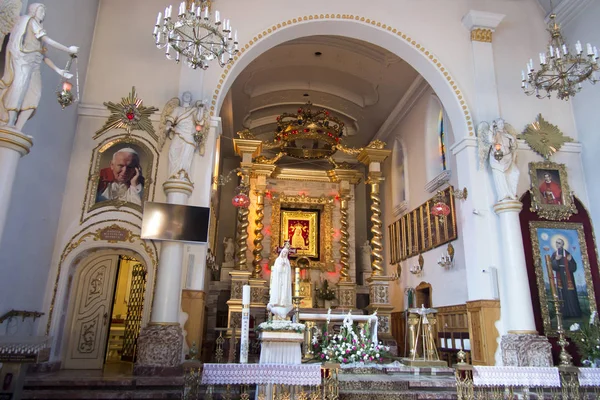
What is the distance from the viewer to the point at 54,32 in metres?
7.48

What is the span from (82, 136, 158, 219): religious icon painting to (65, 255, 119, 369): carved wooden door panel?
3.83ft

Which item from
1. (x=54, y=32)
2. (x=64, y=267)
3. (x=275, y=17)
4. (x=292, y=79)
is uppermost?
(x=292, y=79)

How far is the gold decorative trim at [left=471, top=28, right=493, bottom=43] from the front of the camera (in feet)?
33.0

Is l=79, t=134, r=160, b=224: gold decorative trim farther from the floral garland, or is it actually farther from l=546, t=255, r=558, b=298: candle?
l=546, t=255, r=558, b=298: candle

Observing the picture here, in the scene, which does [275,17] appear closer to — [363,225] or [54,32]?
[54,32]

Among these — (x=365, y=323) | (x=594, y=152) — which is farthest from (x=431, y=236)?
(x=594, y=152)

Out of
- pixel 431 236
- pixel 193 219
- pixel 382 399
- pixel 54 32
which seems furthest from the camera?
pixel 431 236

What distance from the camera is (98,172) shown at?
8.48 metres

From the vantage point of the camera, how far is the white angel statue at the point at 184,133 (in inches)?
321

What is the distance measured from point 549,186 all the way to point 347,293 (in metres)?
6.51

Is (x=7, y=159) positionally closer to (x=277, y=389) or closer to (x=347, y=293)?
(x=277, y=389)

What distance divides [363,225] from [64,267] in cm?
1113

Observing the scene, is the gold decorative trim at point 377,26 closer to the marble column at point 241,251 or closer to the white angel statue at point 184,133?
the white angel statue at point 184,133

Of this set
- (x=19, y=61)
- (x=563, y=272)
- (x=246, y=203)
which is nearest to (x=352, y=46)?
(x=246, y=203)
